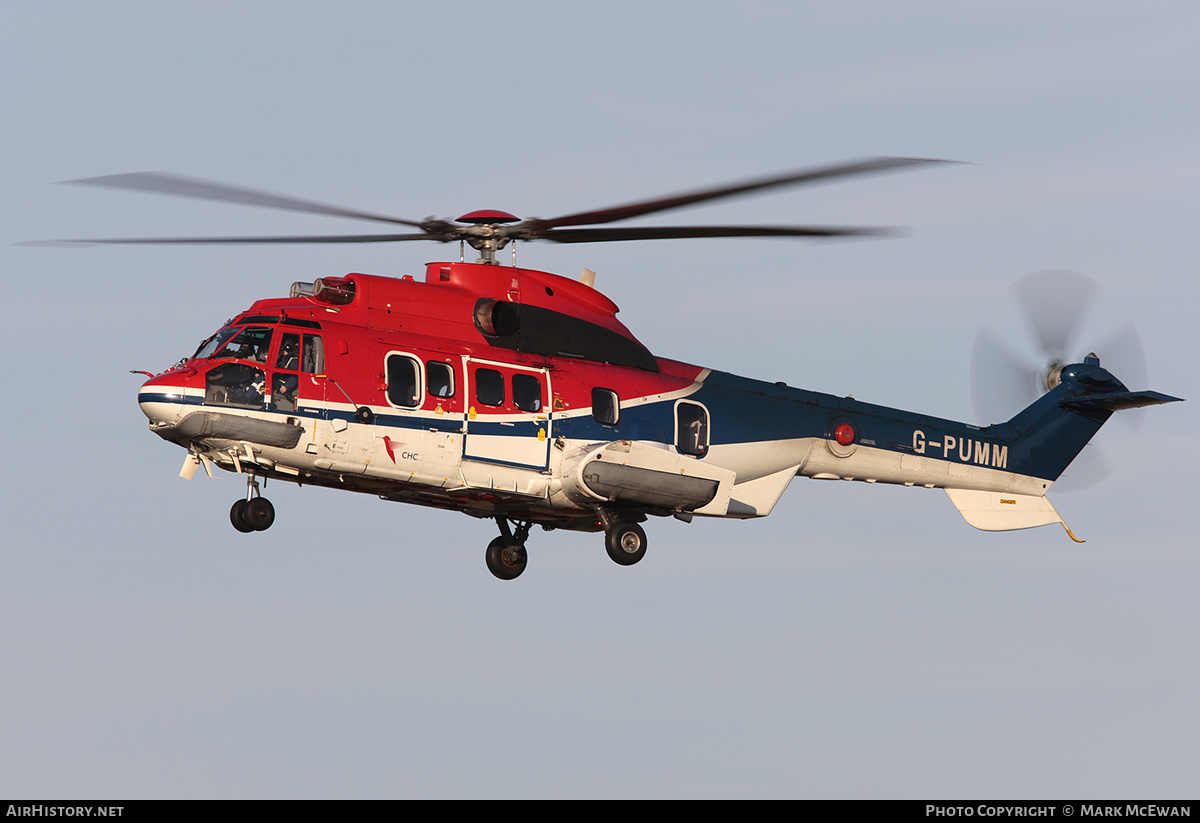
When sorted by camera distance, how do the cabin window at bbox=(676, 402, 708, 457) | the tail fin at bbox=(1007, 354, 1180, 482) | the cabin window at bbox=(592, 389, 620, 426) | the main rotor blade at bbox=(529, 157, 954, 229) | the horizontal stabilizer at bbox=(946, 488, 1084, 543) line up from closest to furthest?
1. the main rotor blade at bbox=(529, 157, 954, 229)
2. the cabin window at bbox=(592, 389, 620, 426)
3. the cabin window at bbox=(676, 402, 708, 457)
4. the horizontal stabilizer at bbox=(946, 488, 1084, 543)
5. the tail fin at bbox=(1007, 354, 1180, 482)

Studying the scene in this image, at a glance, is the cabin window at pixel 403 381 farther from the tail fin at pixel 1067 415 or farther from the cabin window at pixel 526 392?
the tail fin at pixel 1067 415

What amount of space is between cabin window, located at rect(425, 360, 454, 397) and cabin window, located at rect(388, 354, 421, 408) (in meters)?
0.17

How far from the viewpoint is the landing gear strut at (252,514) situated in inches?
871

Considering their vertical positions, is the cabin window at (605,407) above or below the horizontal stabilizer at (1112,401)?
below

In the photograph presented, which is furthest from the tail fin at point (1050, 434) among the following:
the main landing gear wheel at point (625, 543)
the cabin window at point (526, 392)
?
the cabin window at point (526, 392)

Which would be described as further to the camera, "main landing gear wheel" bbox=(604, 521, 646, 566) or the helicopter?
"main landing gear wheel" bbox=(604, 521, 646, 566)

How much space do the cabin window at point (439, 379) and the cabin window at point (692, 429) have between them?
14.0 feet

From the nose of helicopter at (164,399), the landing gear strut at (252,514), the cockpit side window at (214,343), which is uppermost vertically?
the cockpit side window at (214,343)

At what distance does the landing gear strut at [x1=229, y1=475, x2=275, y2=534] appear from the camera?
22125 mm

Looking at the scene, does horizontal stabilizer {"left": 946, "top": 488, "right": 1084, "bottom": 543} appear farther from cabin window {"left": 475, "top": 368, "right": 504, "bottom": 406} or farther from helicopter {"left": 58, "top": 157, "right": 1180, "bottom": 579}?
cabin window {"left": 475, "top": 368, "right": 504, "bottom": 406}

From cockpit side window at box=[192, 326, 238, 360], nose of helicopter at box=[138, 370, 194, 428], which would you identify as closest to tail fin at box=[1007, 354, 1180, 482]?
cockpit side window at box=[192, 326, 238, 360]

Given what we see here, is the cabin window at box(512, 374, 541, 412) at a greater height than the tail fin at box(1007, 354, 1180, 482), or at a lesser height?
lesser

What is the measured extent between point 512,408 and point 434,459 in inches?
60.9
